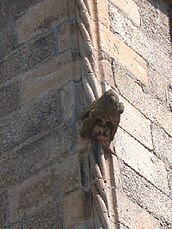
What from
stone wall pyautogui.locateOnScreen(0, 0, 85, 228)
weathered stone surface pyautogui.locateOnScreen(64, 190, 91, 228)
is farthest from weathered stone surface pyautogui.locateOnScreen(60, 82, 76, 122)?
weathered stone surface pyautogui.locateOnScreen(64, 190, 91, 228)

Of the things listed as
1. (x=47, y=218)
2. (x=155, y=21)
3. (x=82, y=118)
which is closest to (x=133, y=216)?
(x=47, y=218)

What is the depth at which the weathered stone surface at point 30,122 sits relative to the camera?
5.94 meters

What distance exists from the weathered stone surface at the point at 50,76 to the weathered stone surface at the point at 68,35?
45 mm

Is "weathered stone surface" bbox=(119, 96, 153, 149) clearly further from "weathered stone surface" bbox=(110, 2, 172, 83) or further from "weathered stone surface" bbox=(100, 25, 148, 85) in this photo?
"weathered stone surface" bbox=(110, 2, 172, 83)

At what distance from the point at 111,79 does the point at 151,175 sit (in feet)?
1.70

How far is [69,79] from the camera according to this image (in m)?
5.93

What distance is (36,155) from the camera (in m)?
5.88

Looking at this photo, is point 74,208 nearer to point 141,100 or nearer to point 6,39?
point 141,100

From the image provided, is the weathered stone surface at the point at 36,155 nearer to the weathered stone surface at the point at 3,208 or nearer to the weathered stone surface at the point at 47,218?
the weathered stone surface at the point at 3,208

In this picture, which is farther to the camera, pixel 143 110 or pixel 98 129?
pixel 143 110

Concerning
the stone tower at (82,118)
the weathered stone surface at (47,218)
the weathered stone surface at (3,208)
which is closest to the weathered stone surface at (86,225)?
the stone tower at (82,118)

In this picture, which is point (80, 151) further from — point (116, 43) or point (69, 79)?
point (116, 43)

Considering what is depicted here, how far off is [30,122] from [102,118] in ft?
1.83

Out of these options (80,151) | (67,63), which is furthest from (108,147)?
(67,63)
